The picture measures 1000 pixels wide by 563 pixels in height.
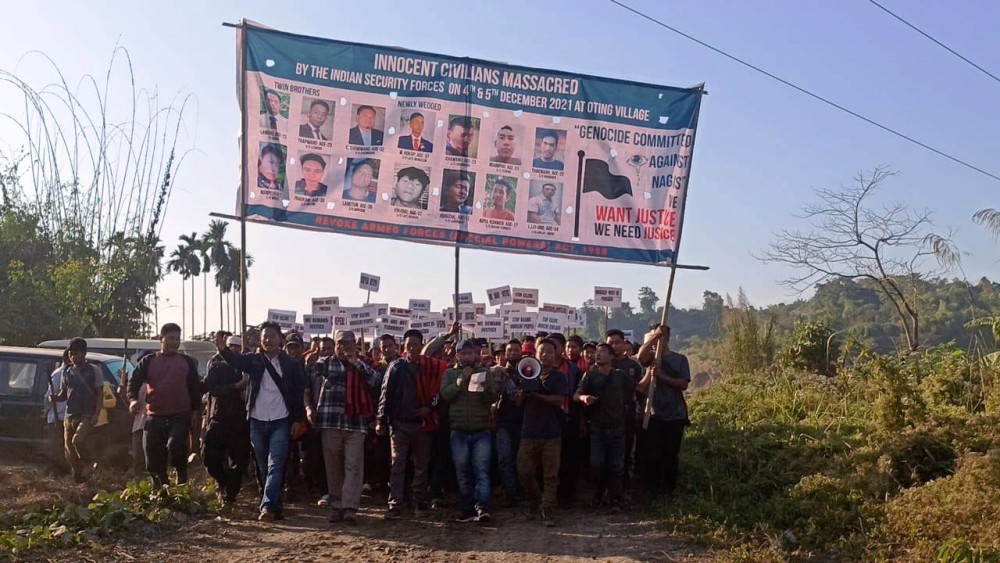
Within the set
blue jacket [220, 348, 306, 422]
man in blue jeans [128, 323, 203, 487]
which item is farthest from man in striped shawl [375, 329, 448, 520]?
man in blue jeans [128, 323, 203, 487]

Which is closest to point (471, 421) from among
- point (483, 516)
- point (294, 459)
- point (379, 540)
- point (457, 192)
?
point (483, 516)

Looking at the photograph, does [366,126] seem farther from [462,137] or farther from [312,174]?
[462,137]

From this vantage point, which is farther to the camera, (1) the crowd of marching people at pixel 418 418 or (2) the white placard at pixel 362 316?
(2) the white placard at pixel 362 316

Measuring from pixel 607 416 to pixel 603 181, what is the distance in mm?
2956

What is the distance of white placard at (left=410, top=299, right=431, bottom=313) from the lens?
559 inches

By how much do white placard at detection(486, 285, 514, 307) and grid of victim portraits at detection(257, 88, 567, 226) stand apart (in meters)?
3.38

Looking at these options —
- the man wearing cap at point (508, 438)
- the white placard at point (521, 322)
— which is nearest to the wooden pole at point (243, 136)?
the man wearing cap at point (508, 438)

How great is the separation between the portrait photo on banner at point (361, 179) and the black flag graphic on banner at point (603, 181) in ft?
8.03

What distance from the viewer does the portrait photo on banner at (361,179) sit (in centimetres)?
1086

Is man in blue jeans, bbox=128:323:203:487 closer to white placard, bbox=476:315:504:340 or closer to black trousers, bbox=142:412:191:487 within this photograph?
black trousers, bbox=142:412:191:487

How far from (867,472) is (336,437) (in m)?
4.96

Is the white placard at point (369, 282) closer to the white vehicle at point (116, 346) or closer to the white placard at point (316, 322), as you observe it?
the white placard at point (316, 322)

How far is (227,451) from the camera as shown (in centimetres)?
959

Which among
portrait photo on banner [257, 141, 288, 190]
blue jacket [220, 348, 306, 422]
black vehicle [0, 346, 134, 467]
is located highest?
portrait photo on banner [257, 141, 288, 190]
